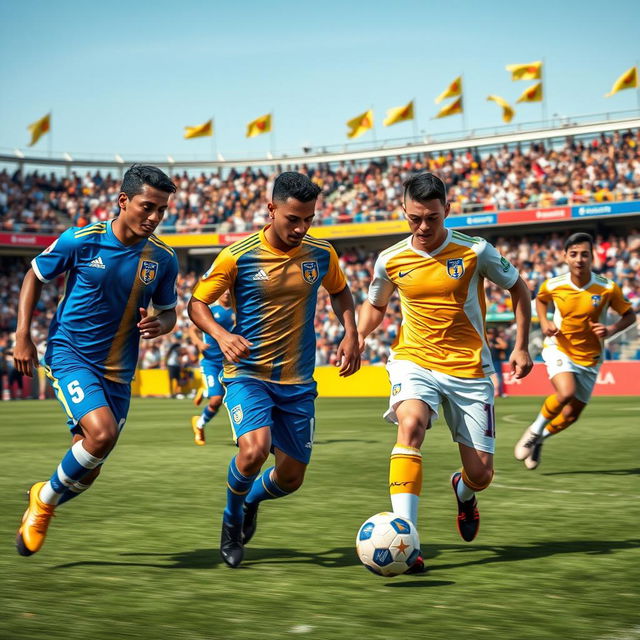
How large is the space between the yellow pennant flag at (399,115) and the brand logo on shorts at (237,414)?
1764 inches

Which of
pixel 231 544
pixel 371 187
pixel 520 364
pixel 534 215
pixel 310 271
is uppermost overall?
pixel 371 187

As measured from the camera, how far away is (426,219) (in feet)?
19.1

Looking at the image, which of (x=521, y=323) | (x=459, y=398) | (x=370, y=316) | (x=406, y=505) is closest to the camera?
(x=406, y=505)

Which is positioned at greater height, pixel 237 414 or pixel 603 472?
pixel 237 414

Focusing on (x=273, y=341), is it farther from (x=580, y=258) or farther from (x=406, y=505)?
(x=580, y=258)

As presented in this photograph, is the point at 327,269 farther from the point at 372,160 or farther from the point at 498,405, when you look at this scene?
the point at 372,160

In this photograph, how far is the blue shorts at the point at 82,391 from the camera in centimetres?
571

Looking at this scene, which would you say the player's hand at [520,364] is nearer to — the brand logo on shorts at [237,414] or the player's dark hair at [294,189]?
the player's dark hair at [294,189]

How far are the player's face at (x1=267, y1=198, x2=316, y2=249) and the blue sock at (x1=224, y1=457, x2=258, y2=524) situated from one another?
1380 mm

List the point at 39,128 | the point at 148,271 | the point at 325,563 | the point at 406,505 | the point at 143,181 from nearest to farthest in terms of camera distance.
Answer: the point at 406,505, the point at 325,563, the point at 143,181, the point at 148,271, the point at 39,128

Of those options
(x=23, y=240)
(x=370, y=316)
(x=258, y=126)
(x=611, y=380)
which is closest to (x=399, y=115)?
(x=258, y=126)

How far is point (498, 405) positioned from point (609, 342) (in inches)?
249

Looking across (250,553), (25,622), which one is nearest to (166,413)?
(250,553)

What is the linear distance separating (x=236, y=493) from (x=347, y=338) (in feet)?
3.92
